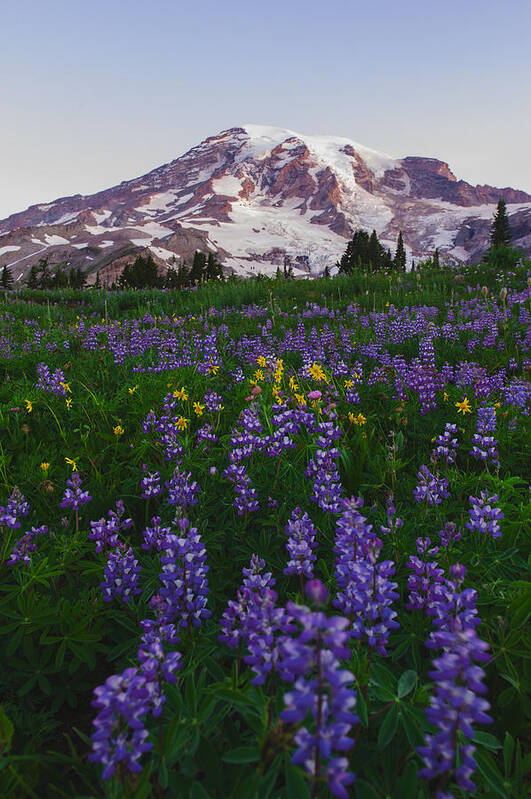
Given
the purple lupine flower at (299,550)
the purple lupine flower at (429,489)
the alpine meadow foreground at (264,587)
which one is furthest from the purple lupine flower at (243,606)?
the purple lupine flower at (429,489)

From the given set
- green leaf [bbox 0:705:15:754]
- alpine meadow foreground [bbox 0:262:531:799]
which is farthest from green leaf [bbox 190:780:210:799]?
green leaf [bbox 0:705:15:754]

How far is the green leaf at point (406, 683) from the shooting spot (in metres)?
1.34

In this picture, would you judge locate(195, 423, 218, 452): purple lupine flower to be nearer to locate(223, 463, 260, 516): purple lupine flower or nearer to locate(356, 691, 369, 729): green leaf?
locate(223, 463, 260, 516): purple lupine flower

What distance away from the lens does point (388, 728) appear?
4.26ft

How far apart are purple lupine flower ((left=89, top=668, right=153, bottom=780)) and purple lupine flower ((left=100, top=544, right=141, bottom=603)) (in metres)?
0.94

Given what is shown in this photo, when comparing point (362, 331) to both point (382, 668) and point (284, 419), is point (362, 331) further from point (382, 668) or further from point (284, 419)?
point (382, 668)

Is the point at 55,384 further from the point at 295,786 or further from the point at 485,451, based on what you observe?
the point at 295,786

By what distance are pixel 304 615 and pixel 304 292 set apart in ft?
36.5

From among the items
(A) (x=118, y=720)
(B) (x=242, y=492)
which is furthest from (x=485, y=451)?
(A) (x=118, y=720)

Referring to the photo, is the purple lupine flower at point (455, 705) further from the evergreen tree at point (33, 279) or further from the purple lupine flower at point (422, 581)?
the evergreen tree at point (33, 279)

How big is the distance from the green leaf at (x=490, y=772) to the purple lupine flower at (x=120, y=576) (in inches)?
55.9

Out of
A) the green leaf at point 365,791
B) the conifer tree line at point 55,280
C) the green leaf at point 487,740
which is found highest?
the conifer tree line at point 55,280

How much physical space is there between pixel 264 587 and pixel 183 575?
11.8 inches

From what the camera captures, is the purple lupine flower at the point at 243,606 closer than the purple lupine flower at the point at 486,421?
Yes
